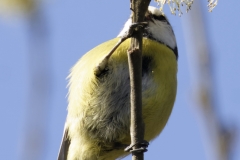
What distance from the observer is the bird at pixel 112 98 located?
2480mm

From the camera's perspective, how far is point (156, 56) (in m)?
2.60

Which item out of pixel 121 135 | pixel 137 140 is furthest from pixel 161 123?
pixel 137 140

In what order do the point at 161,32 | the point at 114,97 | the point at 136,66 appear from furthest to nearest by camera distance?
the point at 161,32 < the point at 114,97 < the point at 136,66

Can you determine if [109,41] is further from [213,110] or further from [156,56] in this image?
[213,110]

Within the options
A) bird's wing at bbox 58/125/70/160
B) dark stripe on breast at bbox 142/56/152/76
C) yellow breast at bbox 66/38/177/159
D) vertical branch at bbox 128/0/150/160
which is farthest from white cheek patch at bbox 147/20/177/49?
vertical branch at bbox 128/0/150/160

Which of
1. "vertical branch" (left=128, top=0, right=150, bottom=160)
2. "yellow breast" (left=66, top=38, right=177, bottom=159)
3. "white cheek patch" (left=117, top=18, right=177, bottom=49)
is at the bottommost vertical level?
"vertical branch" (left=128, top=0, right=150, bottom=160)

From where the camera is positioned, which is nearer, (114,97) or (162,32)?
(114,97)

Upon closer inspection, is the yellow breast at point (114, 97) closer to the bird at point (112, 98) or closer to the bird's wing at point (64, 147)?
the bird at point (112, 98)

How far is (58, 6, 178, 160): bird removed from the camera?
8.14ft

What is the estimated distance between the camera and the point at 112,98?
2.49 meters

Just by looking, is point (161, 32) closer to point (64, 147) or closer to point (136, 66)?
point (64, 147)

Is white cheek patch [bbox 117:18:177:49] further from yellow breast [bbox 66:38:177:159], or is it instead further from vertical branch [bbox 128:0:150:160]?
vertical branch [bbox 128:0:150:160]

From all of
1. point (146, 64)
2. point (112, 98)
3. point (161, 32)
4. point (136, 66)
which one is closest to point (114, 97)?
point (112, 98)

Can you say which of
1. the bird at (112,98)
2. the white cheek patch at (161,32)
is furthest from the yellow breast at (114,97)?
the white cheek patch at (161,32)
